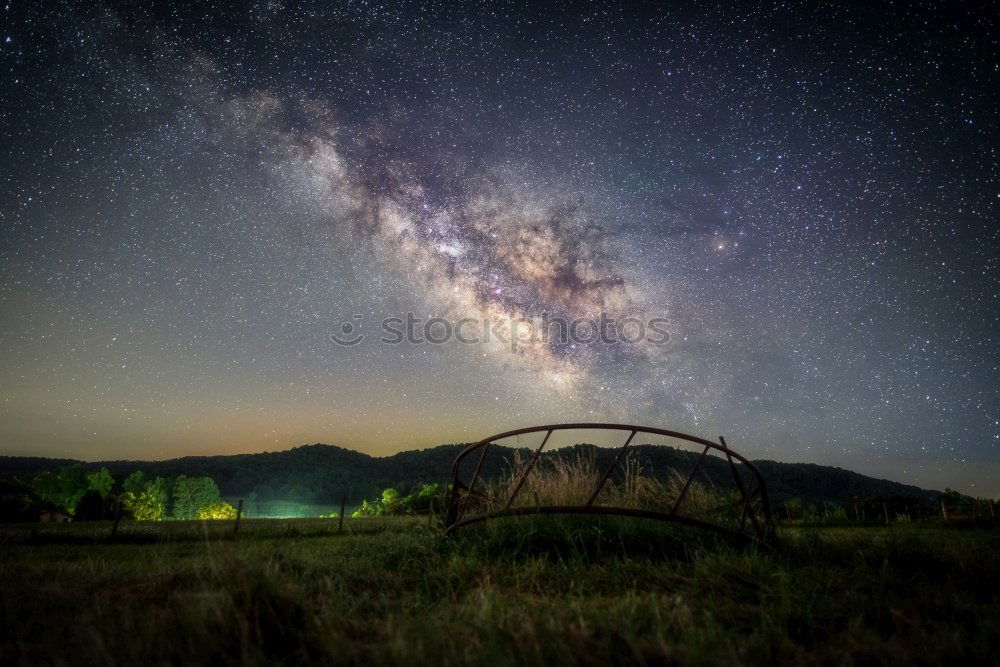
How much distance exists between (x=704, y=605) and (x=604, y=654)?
1.65m

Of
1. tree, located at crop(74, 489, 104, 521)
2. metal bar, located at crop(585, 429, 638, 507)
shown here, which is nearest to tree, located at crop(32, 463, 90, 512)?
tree, located at crop(74, 489, 104, 521)

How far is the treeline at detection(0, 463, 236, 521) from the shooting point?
37.5 metres

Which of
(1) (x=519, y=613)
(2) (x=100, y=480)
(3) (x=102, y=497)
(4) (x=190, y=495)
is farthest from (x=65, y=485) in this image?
(1) (x=519, y=613)

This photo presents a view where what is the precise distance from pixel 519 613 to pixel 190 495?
123 m

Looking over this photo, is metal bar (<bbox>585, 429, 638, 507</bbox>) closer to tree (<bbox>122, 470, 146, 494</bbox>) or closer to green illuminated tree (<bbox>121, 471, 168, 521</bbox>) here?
green illuminated tree (<bbox>121, 471, 168, 521</bbox>)

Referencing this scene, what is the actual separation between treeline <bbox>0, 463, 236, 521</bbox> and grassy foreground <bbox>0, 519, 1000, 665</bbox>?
1652 cm

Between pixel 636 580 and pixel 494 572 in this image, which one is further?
pixel 494 572

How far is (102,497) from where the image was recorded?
44.9 meters

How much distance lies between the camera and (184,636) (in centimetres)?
219

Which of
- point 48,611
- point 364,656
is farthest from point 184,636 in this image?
point 48,611

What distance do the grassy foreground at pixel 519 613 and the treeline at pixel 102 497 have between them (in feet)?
54.2

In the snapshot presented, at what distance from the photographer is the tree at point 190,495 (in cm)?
9822

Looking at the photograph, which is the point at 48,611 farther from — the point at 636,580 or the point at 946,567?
the point at 946,567

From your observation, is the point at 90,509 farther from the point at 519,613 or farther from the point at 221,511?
the point at 519,613
